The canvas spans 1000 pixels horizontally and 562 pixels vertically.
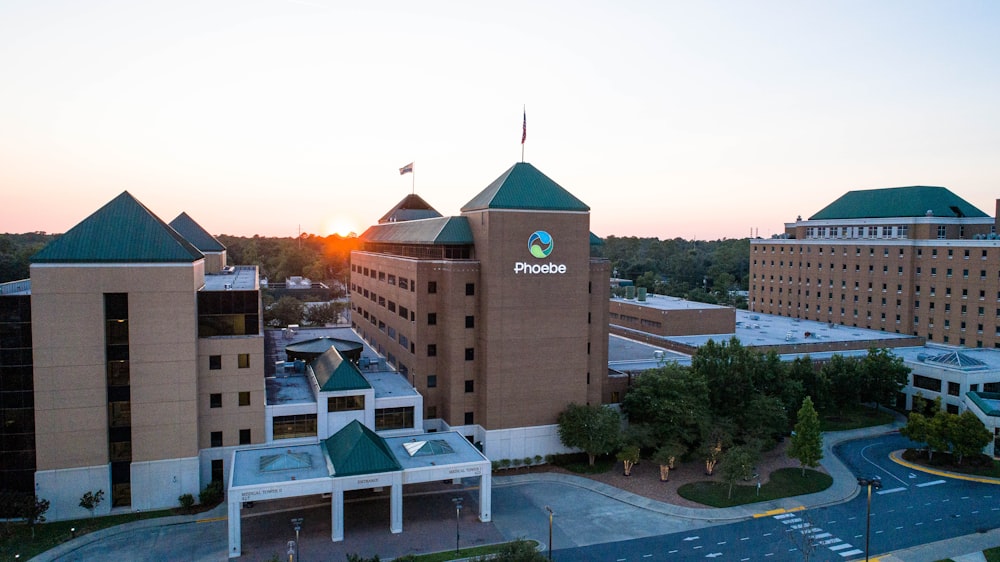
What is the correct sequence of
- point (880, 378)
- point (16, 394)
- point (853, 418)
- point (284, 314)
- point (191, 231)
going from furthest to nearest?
point (284, 314) < point (191, 231) < point (853, 418) < point (880, 378) < point (16, 394)

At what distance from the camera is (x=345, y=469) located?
42406 mm

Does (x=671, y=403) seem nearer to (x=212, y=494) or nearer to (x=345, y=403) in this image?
(x=345, y=403)

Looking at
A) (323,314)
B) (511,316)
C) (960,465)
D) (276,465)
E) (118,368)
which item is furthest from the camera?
(323,314)

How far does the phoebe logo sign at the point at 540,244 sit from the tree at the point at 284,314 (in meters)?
64.7

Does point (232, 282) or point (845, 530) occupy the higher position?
point (232, 282)

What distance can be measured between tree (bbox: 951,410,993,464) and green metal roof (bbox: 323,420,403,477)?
4647 cm

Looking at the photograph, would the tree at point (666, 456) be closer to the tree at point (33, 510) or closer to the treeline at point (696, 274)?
the tree at point (33, 510)

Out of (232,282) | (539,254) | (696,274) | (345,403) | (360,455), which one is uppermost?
(539,254)

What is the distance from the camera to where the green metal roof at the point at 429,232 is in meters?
57.9

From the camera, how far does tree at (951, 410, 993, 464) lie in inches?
2162

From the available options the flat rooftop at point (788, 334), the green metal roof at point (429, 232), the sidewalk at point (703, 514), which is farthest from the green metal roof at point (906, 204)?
the green metal roof at point (429, 232)

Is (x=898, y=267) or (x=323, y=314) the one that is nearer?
(x=898, y=267)

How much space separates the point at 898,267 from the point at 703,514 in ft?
211

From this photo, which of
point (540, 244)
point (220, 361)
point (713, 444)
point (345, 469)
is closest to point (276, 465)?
point (345, 469)
